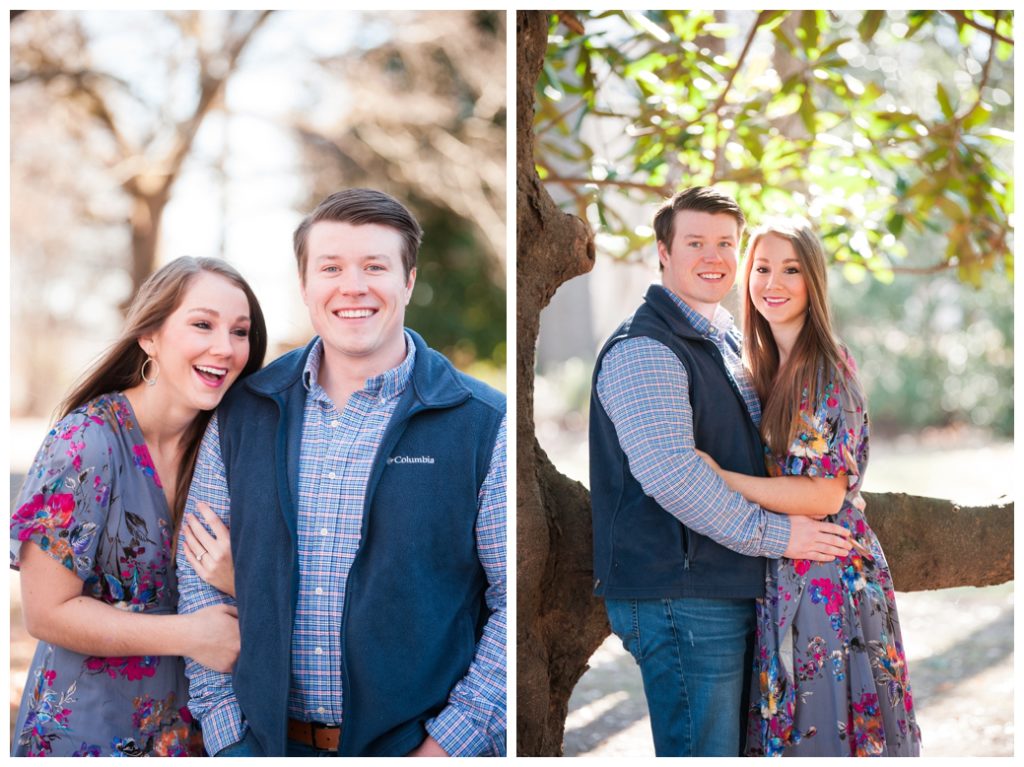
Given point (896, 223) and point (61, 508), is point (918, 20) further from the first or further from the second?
point (61, 508)

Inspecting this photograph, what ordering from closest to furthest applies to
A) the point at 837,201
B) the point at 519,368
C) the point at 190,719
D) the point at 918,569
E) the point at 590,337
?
1. the point at 190,719
2. the point at 519,368
3. the point at 918,569
4. the point at 837,201
5. the point at 590,337

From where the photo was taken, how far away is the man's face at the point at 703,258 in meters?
2.43

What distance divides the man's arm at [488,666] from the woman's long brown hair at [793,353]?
660mm

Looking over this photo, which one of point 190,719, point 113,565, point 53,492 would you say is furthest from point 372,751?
point 53,492

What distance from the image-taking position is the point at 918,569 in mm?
3043

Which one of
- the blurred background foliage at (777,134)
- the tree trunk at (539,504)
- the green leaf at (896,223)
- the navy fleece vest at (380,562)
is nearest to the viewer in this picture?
the navy fleece vest at (380,562)

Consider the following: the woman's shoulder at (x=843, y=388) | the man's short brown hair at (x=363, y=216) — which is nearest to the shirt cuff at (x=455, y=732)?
the man's short brown hair at (x=363, y=216)

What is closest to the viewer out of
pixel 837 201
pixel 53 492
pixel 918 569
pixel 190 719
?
pixel 53 492

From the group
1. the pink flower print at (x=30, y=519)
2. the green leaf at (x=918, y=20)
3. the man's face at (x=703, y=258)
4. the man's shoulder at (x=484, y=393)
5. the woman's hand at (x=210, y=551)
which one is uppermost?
the green leaf at (x=918, y=20)

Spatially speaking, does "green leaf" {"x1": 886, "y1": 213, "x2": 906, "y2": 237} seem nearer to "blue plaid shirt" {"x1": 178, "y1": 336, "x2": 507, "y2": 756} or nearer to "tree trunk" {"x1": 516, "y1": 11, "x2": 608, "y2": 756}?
"tree trunk" {"x1": 516, "y1": 11, "x2": 608, "y2": 756}

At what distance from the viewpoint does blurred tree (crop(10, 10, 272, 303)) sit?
3416 millimetres

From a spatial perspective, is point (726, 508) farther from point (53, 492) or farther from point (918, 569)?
point (53, 492)

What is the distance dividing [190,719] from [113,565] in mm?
437

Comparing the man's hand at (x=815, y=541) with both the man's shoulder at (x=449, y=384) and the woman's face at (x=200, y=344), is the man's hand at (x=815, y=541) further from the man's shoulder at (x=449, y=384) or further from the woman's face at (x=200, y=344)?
the woman's face at (x=200, y=344)
